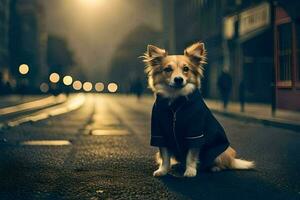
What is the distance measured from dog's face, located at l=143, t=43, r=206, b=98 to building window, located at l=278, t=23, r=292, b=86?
55.0 ft

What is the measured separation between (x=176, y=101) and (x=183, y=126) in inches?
12.2

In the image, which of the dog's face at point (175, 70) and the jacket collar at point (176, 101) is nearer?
the dog's face at point (175, 70)

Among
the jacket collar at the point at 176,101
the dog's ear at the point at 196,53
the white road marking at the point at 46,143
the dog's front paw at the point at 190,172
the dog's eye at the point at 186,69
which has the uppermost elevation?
the dog's ear at the point at 196,53

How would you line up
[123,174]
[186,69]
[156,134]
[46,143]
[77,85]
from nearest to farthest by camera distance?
[186,69] → [156,134] → [123,174] → [46,143] → [77,85]

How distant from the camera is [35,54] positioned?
104m

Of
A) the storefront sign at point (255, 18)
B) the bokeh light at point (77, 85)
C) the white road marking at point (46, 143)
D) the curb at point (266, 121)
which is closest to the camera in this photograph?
the white road marking at point (46, 143)

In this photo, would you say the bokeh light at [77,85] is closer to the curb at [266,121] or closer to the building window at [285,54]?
the building window at [285,54]

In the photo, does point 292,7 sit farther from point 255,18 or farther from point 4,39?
point 4,39

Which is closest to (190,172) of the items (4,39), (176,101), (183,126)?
(183,126)

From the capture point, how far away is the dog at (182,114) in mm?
5848

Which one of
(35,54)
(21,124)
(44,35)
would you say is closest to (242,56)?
(21,124)

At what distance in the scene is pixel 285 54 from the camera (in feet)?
74.6

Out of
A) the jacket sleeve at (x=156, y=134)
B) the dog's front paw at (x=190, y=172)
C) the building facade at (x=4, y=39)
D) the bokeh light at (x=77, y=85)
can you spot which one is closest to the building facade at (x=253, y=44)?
the dog's front paw at (x=190, y=172)

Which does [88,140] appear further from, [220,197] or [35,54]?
[35,54]
